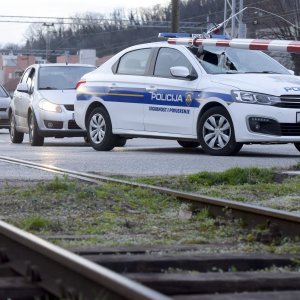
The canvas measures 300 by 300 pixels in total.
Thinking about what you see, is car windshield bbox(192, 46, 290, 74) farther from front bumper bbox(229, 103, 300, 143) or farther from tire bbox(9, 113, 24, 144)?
tire bbox(9, 113, 24, 144)

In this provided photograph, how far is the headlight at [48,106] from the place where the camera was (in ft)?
58.2

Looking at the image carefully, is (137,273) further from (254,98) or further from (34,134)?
(34,134)

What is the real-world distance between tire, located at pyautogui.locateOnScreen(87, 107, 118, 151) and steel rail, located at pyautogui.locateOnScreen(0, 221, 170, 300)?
978cm

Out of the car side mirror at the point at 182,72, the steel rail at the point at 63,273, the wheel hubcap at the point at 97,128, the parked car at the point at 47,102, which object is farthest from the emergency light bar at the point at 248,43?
the steel rail at the point at 63,273

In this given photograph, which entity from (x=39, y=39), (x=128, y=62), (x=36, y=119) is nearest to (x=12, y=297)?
(x=128, y=62)

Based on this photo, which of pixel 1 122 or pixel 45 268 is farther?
pixel 1 122

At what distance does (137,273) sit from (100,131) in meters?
10.6

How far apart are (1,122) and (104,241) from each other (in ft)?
66.7

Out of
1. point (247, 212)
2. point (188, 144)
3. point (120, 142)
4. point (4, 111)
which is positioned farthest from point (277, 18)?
point (247, 212)

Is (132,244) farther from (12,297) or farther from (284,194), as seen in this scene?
(284,194)

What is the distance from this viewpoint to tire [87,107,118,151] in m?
15.0

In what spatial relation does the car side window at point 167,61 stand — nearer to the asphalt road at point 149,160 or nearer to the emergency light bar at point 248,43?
the emergency light bar at point 248,43

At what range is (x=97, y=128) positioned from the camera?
15273 millimetres

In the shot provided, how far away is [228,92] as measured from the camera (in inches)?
520
